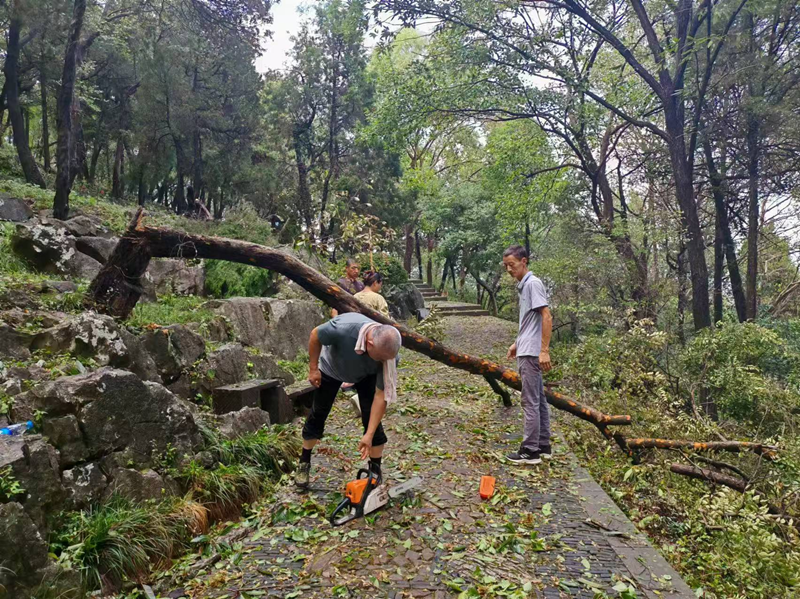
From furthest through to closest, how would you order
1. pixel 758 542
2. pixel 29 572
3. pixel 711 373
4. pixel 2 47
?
1. pixel 2 47
2. pixel 711 373
3. pixel 758 542
4. pixel 29 572

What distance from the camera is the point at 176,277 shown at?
9047 millimetres

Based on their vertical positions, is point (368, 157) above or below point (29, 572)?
above

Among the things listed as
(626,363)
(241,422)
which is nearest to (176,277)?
(241,422)

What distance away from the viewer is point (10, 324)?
4.12 m

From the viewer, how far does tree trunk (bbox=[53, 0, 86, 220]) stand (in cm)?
922

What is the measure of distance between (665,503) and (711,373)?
10.5 ft

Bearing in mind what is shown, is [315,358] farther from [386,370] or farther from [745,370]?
[745,370]

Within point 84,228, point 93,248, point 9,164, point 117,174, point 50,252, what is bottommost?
point 50,252

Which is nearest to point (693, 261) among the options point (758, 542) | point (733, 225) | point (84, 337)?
point (733, 225)

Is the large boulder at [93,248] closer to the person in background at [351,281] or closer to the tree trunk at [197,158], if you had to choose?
the person in background at [351,281]

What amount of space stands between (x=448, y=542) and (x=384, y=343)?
1.39 meters

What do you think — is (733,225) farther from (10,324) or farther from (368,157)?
(10,324)

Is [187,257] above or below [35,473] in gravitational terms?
above

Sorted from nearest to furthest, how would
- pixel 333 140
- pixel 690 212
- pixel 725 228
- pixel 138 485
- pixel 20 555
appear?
pixel 20 555 → pixel 138 485 → pixel 690 212 → pixel 725 228 → pixel 333 140
